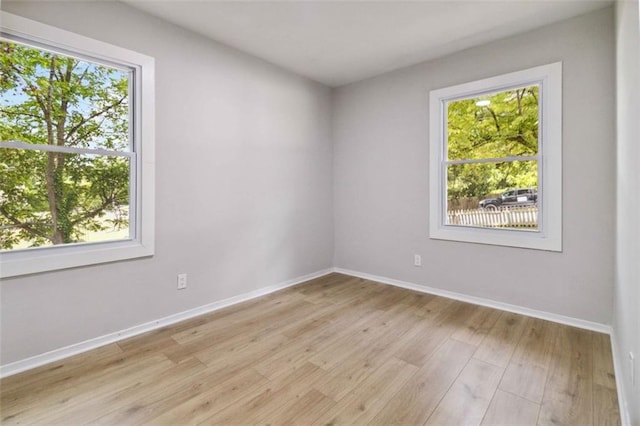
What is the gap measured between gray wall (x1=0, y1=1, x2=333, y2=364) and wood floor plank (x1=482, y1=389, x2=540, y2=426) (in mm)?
2314

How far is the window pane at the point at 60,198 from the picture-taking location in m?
1.92

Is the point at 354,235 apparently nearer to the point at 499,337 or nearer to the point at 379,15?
the point at 499,337

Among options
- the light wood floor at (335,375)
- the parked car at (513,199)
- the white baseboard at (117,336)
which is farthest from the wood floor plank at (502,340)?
the white baseboard at (117,336)

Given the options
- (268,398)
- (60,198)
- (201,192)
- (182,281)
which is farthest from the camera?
(201,192)

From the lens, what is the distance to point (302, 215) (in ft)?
12.4

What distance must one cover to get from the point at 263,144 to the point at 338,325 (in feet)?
6.58

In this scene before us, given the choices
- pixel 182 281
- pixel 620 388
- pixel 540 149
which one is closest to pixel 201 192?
pixel 182 281

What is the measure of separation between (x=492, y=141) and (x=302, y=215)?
2.20 meters

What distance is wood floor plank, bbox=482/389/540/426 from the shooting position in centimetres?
147

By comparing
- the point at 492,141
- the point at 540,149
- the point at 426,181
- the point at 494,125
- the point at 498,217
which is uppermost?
the point at 494,125

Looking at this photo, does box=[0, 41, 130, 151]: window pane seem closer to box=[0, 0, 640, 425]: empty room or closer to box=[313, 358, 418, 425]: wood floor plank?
box=[0, 0, 640, 425]: empty room

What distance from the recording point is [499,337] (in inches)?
91.4

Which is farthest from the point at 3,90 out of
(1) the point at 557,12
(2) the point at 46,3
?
(1) the point at 557,12

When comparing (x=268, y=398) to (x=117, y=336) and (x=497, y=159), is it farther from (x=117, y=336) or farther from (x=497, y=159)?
(x=497, y=159)
